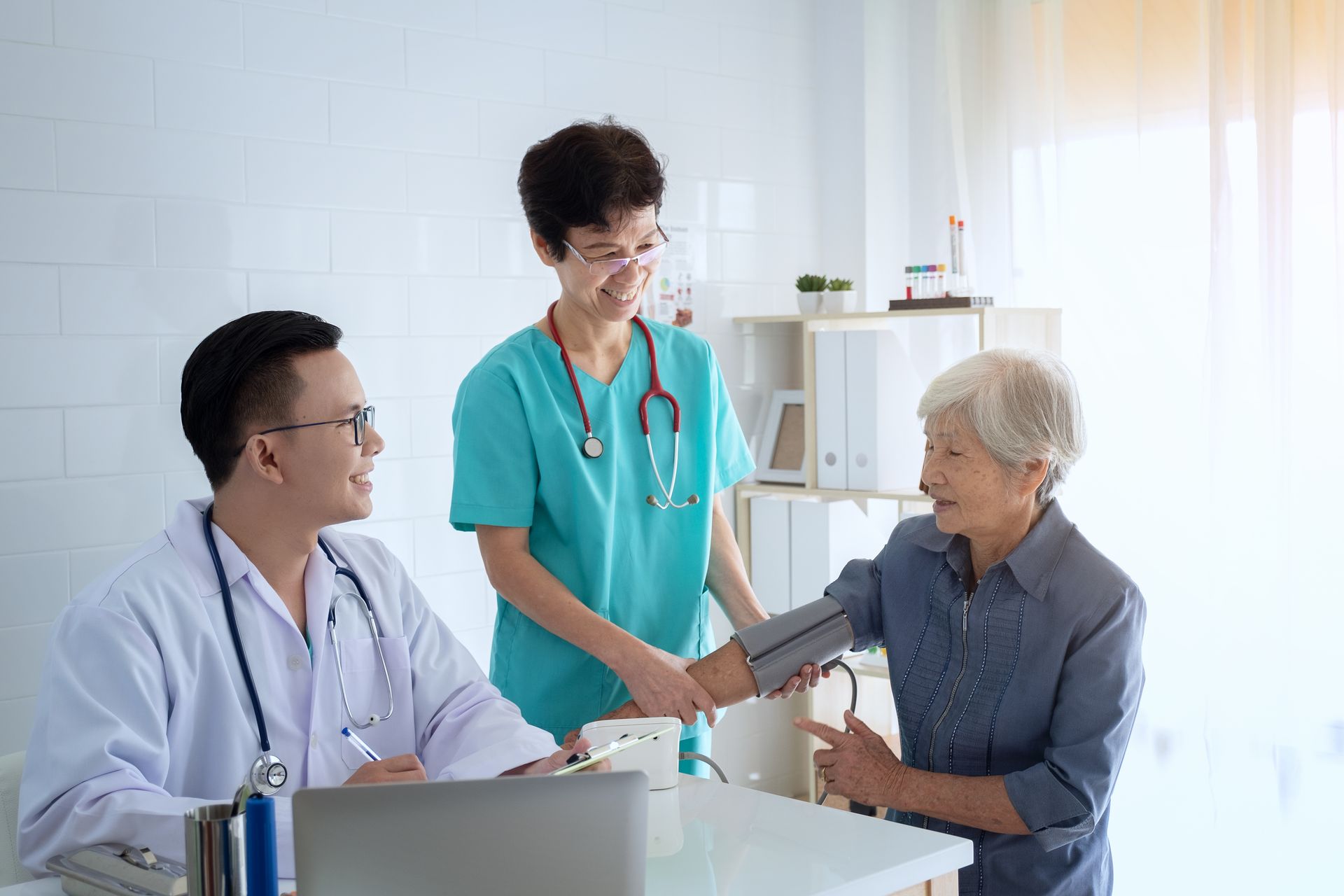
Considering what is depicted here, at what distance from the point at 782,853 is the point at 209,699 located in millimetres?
719

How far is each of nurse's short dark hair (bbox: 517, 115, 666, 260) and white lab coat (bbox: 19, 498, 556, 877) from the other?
605mm

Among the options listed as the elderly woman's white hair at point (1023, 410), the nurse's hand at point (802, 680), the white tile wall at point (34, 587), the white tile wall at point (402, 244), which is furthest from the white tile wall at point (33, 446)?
the elderly woman's white hair at point (1023, 410)

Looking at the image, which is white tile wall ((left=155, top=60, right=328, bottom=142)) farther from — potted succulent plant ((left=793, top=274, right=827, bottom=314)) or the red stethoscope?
potted succulent plant ((left=793, top=274, right=827, bottom=314))

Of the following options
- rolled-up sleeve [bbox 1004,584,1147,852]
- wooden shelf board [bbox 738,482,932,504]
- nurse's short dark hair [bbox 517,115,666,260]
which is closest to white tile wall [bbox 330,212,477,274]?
nurse's short dark hair [bbox 517,115,666,260]

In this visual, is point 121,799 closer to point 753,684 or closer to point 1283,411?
point 753,684

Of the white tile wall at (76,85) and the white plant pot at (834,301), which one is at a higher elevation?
the white tile wall at (76,85)

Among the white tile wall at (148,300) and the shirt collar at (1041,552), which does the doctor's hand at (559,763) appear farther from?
the white tile wall at (148,300)

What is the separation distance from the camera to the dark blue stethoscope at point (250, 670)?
4.42 feet

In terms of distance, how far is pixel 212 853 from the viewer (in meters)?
1.07

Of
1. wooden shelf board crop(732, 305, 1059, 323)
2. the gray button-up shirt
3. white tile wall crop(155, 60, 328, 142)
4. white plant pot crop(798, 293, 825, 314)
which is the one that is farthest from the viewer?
white plant pot crop(798, 293, 825, 314)

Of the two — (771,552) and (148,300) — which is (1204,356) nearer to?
(771,552)

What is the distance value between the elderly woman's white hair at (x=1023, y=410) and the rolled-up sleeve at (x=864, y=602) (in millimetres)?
289

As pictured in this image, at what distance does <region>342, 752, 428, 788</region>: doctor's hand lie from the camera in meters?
1.45

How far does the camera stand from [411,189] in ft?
9.87
